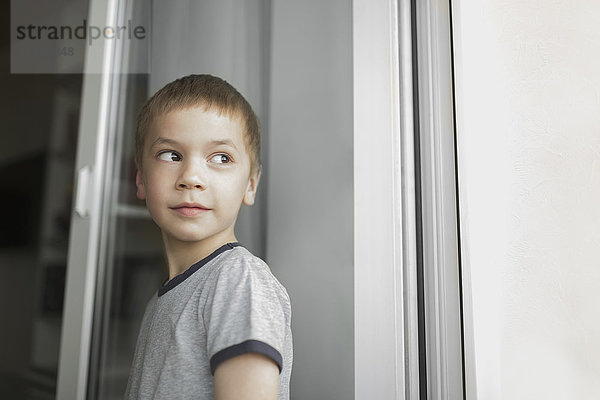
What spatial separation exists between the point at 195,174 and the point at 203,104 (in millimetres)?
118

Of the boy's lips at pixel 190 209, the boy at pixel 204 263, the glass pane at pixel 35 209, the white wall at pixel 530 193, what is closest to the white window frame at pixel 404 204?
the white wall at pixel 530 193

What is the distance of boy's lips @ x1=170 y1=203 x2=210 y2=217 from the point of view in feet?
2.68

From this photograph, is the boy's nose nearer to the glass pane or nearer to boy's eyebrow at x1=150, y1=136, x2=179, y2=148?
boy's eyebrow at x1=150, y1=136, x2=179, y2=148

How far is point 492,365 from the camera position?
778 millimetres

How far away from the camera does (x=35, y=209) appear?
182cm

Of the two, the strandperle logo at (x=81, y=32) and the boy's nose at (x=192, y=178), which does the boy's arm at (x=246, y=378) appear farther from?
the strandperle logo at (x=81, y=32)

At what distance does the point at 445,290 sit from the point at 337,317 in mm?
235

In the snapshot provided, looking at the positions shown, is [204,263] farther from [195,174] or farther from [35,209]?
[35,209]

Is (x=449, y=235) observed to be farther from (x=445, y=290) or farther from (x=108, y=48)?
(x=108, y=48)

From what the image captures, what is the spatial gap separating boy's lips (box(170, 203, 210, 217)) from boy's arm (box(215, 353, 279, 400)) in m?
0.27

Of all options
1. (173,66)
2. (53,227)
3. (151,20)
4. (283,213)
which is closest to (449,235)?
(283,213)

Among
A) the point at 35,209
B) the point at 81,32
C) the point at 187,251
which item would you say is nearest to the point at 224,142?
the point at 187,251

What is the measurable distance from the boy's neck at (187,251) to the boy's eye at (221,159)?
0.42ft

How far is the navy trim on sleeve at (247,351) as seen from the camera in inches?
24.6
